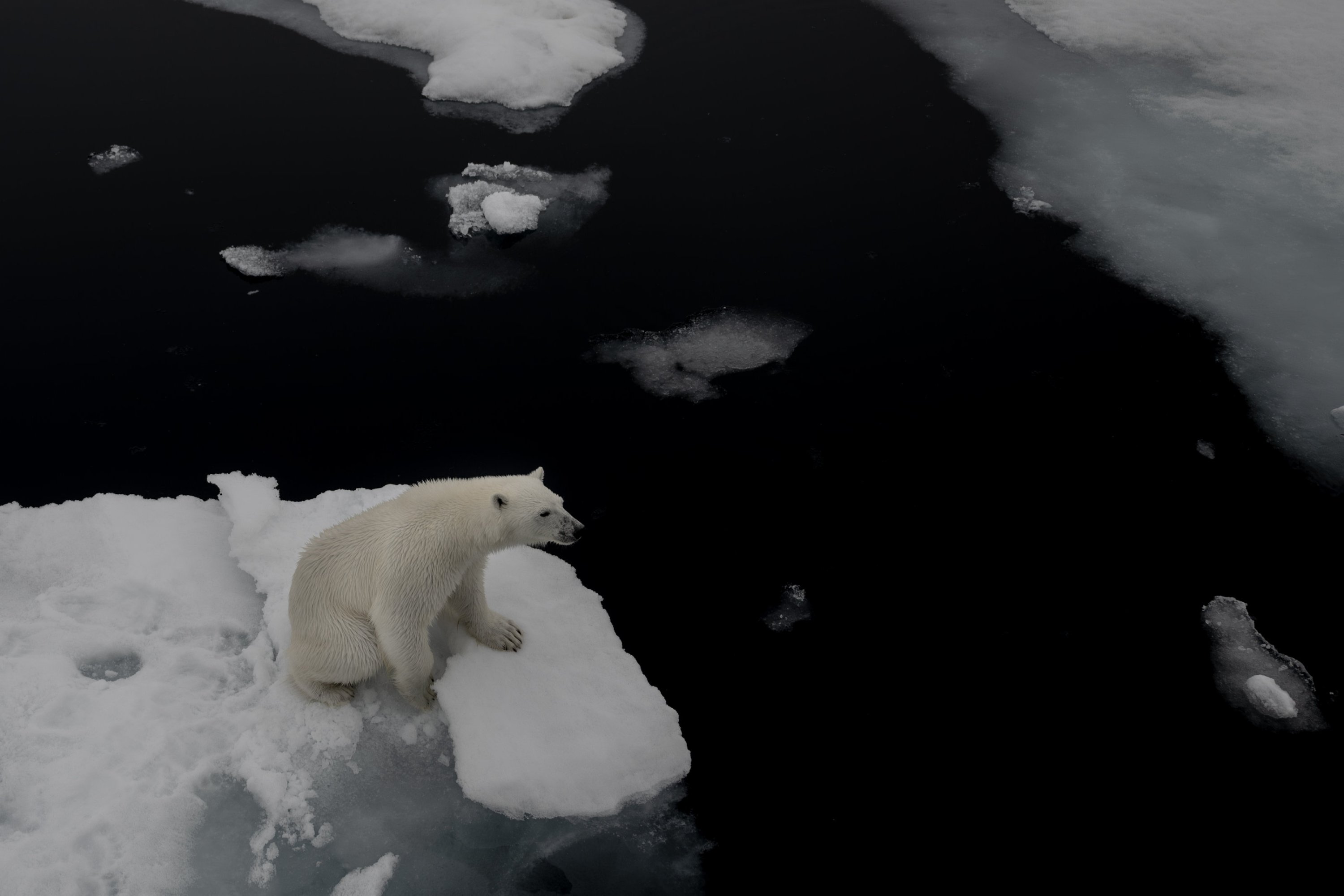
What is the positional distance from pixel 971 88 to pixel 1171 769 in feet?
22.6

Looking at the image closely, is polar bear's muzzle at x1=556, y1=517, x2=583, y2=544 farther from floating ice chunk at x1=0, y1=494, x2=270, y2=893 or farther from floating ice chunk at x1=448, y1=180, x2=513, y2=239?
floating ice chunk at x1=448, y1=180, x2=513, y2=239

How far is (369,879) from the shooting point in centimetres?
400

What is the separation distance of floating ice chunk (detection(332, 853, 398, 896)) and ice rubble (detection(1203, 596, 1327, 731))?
4034 millimetres

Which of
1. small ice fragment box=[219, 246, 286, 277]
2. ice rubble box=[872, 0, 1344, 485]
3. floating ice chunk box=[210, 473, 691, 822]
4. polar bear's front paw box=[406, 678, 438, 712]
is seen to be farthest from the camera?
small ice fragment box=[219, 246, 286, 277]

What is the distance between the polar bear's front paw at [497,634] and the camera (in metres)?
4.69

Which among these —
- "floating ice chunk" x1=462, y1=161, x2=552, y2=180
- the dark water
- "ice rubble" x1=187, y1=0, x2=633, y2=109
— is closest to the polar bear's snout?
the dark water

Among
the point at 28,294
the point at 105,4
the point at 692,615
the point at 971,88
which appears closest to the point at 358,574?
the point at 692,615

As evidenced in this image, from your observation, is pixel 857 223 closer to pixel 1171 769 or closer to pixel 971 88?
pixel 971 88

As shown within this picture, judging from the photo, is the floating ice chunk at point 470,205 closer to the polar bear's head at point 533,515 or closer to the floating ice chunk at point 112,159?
the floating ice chunk at point 112,159

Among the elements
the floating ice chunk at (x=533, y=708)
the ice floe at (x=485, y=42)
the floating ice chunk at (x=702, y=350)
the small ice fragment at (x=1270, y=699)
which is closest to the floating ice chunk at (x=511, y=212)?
the ice floe at (x=485, y=42)

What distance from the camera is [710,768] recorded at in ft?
14.7

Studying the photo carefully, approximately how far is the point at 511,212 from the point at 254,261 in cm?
192

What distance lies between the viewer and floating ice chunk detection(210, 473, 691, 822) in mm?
4277

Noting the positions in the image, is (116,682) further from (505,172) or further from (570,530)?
(505,172)
